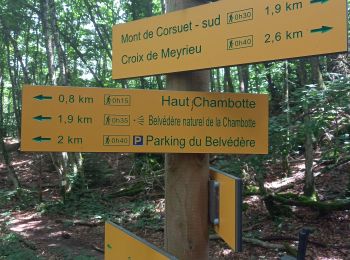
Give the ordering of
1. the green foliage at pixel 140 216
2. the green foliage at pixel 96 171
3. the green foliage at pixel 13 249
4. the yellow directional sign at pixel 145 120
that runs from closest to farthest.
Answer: the yellow directional sign at pixel 145 120 → the green foliage at pixel 13 249 → the green foliage at pixel 140 216 → the green foliage at pixel 96 171

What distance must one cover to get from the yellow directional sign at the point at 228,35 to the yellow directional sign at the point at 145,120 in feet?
0.71

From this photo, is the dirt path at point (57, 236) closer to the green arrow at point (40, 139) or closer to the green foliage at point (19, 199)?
the green foliage at point (19, 199)

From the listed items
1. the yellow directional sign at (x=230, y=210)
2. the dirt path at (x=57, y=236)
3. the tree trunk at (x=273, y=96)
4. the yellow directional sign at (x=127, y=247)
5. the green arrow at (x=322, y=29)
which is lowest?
the dirt path at (x=57, y=236)

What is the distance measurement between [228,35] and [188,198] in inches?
34.0

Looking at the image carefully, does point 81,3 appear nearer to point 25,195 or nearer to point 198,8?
point 25,195

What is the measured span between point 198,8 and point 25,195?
1479 centimetres

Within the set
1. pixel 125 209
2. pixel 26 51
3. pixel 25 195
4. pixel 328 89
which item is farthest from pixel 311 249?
pixel 26 51

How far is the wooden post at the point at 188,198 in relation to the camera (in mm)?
2117

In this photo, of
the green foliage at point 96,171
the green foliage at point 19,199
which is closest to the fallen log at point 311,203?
the green foliage at point 96,171

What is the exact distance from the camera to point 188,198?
2.13m

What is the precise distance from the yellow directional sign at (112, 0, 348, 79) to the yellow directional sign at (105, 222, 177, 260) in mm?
877

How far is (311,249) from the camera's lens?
7617 millimetres

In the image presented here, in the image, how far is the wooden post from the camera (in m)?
2.12

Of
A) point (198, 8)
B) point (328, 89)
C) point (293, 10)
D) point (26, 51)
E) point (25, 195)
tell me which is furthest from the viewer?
point (26, 51)
